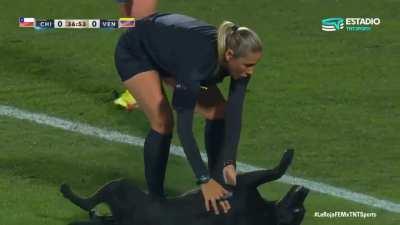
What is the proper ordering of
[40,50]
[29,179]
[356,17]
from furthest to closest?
[356,17], [40,50], [29,179]

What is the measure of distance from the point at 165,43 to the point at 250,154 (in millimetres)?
2555

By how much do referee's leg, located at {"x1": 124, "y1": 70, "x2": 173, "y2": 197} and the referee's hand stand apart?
1.73 ft

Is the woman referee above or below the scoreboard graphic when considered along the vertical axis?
above

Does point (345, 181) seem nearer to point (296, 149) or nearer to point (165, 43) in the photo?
point (296, 149)

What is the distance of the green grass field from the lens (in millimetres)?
9422

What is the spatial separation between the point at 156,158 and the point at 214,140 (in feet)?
1.49

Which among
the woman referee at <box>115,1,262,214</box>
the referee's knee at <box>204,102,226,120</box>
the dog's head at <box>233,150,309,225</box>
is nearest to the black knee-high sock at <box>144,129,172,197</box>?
the woman referee at <box>115,1,262,214</box>

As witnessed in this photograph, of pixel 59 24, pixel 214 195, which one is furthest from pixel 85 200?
pixel 59 24

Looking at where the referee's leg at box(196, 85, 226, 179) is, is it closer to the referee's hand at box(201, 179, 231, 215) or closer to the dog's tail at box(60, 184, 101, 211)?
the referee's hand at box(201, 179, 231, 215)

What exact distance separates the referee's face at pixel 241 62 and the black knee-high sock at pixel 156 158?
0.73 m

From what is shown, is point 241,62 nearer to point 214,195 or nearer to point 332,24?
point 214,195

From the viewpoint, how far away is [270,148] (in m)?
10.4

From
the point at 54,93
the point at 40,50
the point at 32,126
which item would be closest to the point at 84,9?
the point at 40,50

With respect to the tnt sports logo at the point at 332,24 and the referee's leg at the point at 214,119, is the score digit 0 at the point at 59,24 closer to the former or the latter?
the tnt sports logo at the point at 332,24
